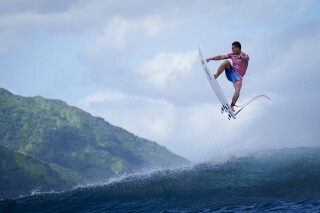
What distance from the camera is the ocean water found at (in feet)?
55.0

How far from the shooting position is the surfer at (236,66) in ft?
53.4

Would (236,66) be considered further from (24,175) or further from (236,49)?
(24,175)

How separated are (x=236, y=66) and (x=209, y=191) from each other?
6210 millimetres

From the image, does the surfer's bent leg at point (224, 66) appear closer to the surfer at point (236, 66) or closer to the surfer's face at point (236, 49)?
the surfer at point (236, 66)

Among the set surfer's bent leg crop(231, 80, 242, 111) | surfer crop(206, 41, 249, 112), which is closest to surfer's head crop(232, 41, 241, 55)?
surfer crop(206, 41, 249, 112)

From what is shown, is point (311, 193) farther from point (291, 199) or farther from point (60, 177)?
point (60, 177)

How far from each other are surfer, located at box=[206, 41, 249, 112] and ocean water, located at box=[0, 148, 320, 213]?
416 centimetres

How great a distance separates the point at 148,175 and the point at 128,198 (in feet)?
18.0

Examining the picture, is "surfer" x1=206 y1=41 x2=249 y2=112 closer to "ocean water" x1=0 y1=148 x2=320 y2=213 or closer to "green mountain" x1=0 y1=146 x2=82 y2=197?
"ocean water" x1=0 y1=148 x2=320 y2=213

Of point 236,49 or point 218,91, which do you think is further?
point 218,91

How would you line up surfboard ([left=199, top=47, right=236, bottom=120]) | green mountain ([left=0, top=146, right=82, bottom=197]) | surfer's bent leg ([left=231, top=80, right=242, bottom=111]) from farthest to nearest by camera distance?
green mountain ([left=0, top=146, right=82, bottom=197]) < surfboard ([left=199, top=47, right=236, bottom=120]) < surfer's bent leg ([left=231, top=80, right=242, bottom=111])

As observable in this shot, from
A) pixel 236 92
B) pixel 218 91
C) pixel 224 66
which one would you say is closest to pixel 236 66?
pixel 224 66

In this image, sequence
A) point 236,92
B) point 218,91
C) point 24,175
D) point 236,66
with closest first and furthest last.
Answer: point 236,66 < point 236,92 < point 218,91 < point 24,175

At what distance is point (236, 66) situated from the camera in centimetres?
1645
